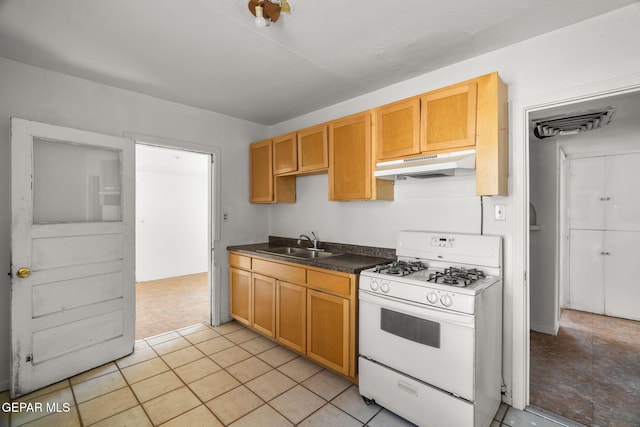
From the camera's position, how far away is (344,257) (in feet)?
9.28

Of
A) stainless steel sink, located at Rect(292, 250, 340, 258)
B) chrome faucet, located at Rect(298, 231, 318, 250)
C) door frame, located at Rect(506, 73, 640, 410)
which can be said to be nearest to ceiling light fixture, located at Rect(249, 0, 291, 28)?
door frame, located at Rect(506, 73, 640, 410)

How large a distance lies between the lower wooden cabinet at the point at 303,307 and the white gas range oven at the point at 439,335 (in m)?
0.19

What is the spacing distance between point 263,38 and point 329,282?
72.4 inches

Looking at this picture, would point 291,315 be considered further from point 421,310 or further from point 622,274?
point 622,274

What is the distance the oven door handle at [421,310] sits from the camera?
64.2 inches

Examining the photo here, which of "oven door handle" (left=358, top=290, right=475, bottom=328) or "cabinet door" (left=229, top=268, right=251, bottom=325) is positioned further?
"cabinet door" (left=229, top=268, right=251, bottom=325)

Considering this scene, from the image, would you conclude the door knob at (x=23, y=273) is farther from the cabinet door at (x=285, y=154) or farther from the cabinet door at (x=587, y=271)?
the cabinet door at (x=587, y=271)

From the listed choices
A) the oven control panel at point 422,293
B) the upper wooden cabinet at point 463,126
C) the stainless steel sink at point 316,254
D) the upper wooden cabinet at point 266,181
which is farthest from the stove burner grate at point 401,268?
the upper wooden cabinet at point 266,181

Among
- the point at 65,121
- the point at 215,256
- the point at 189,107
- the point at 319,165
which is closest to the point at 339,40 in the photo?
the point at 319,165

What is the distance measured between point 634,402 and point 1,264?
4728mm

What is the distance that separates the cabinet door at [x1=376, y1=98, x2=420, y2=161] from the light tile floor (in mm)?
1872

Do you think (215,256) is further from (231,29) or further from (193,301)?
(231,29)

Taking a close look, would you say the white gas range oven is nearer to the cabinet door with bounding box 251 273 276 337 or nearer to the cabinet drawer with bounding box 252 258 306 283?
the cabinet drawer with bounding box 252 258 306 283

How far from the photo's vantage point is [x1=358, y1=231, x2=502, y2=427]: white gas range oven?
1643 mm
